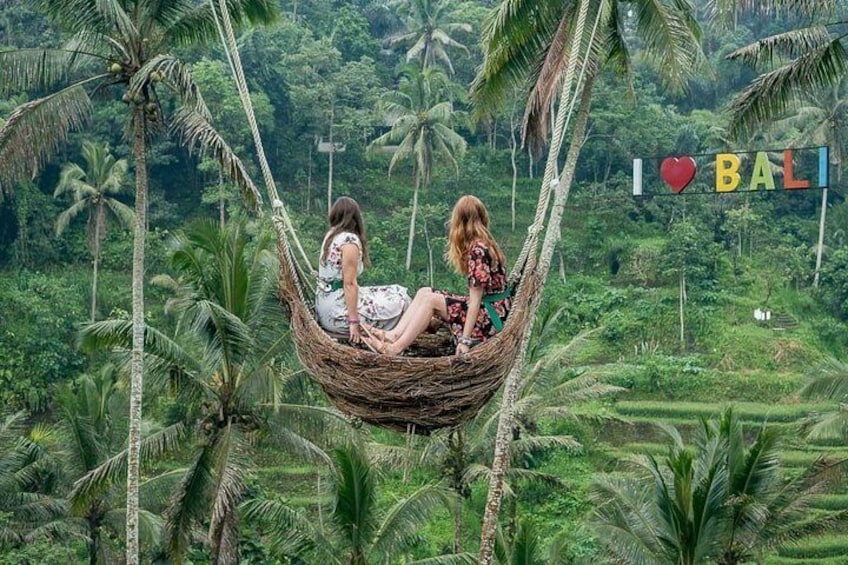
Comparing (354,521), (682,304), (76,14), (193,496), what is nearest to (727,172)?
(354,521)

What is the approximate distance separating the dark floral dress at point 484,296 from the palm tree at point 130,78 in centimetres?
430

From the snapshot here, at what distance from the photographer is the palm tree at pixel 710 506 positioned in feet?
33.7

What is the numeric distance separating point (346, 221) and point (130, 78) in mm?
5964

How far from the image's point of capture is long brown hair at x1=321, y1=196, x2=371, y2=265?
17.1 ft

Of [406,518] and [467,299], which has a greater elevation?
[467,299]

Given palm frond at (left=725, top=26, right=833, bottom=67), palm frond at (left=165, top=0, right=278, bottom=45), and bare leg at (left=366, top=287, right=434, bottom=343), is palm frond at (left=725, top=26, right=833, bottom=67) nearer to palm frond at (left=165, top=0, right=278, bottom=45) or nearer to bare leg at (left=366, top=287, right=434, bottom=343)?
palm frond at (left=165, top=0, right=278, bottom=45)

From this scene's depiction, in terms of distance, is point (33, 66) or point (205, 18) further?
point (205, 18)

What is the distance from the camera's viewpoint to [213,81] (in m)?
28.3

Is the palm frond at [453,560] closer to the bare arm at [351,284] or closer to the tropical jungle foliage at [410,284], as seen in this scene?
the tropical jungle foliage at [410,284]

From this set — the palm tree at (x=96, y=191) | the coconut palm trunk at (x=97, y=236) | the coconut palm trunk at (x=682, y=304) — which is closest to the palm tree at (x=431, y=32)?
the coconut palm trunk at (x=682, y=304)

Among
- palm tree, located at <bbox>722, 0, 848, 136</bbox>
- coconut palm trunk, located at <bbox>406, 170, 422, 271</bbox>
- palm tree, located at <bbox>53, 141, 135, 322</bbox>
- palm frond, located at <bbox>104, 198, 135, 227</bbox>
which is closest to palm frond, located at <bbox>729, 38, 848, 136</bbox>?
palm tree, located at <bbox>722, 0, 848, 136</bbox>

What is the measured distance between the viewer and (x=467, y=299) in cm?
527

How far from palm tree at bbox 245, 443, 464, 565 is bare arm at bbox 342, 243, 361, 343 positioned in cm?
491

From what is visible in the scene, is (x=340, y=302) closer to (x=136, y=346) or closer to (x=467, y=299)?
(x=467, y=299)
